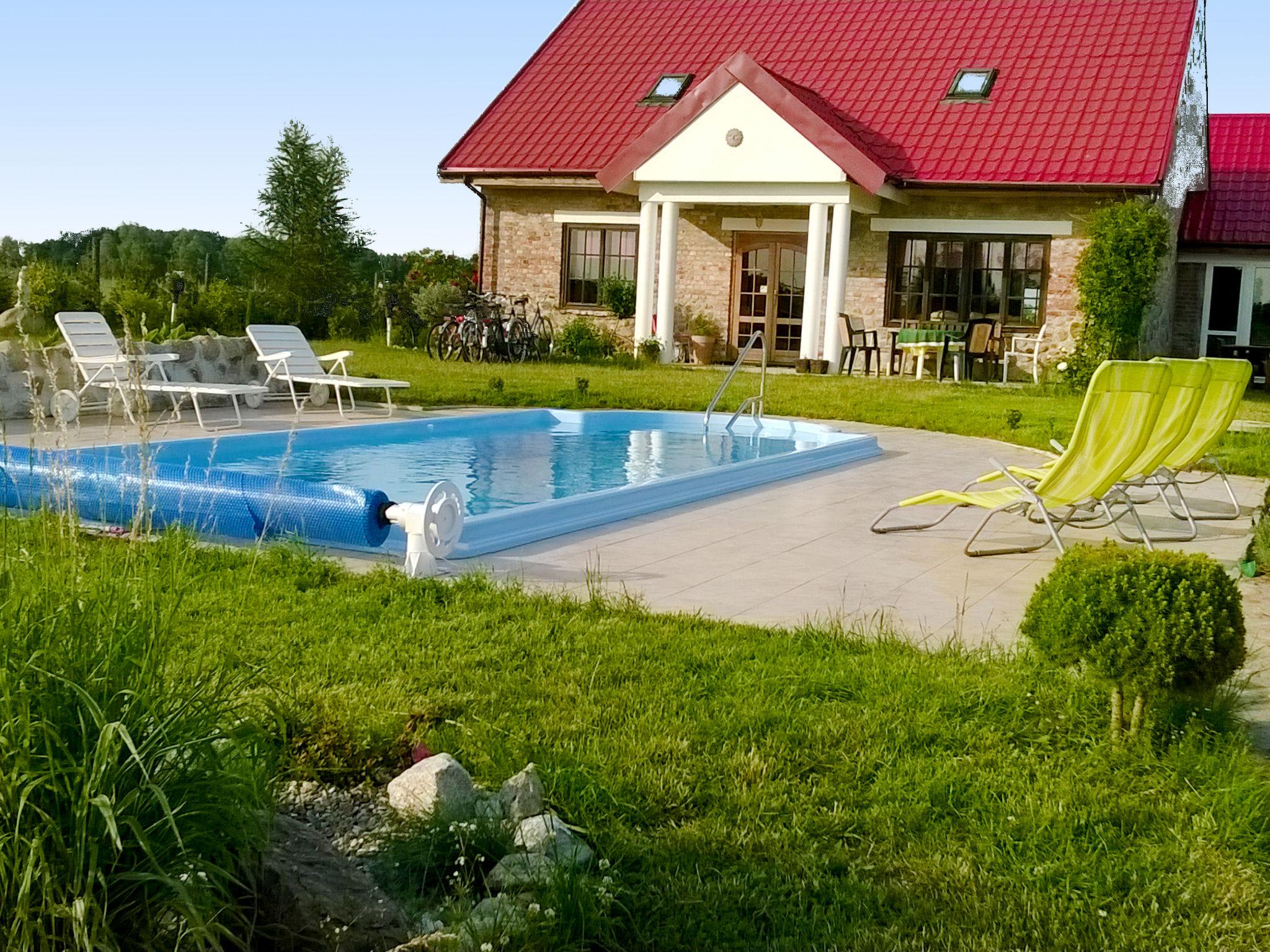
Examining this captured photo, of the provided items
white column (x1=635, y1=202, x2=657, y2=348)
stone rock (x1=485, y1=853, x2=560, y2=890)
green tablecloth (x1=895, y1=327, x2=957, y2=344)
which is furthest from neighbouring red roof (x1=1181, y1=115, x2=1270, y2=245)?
stone rock (x1=485, y1=853, x2=560, y2=890)

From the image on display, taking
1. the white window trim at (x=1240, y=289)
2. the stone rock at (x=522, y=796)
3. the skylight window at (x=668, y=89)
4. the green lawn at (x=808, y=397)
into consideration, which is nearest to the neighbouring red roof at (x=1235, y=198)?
the white window trim at (x=1240, y=289)

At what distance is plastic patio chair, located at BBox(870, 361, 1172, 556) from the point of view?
6.43 metres

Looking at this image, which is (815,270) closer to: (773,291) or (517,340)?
(773,291)

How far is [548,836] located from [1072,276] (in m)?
17.8

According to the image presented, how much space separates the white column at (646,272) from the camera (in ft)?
66.9

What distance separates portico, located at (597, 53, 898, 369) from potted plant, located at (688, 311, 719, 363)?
1.57 ft

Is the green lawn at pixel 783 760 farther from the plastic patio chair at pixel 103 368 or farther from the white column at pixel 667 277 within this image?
the white column at pixel 667 277

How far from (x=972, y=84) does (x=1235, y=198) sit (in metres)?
5.16

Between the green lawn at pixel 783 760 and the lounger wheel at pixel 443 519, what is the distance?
870mm

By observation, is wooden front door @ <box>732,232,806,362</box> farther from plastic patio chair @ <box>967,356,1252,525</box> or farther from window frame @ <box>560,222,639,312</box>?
plastic patio chair @ <box>967,356,1252,525</box>

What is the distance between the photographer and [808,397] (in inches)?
607

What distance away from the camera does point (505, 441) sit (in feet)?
41.5

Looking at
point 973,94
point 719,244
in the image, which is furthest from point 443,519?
point 973,94

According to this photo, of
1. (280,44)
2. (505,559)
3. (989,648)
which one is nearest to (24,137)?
(280,44)
